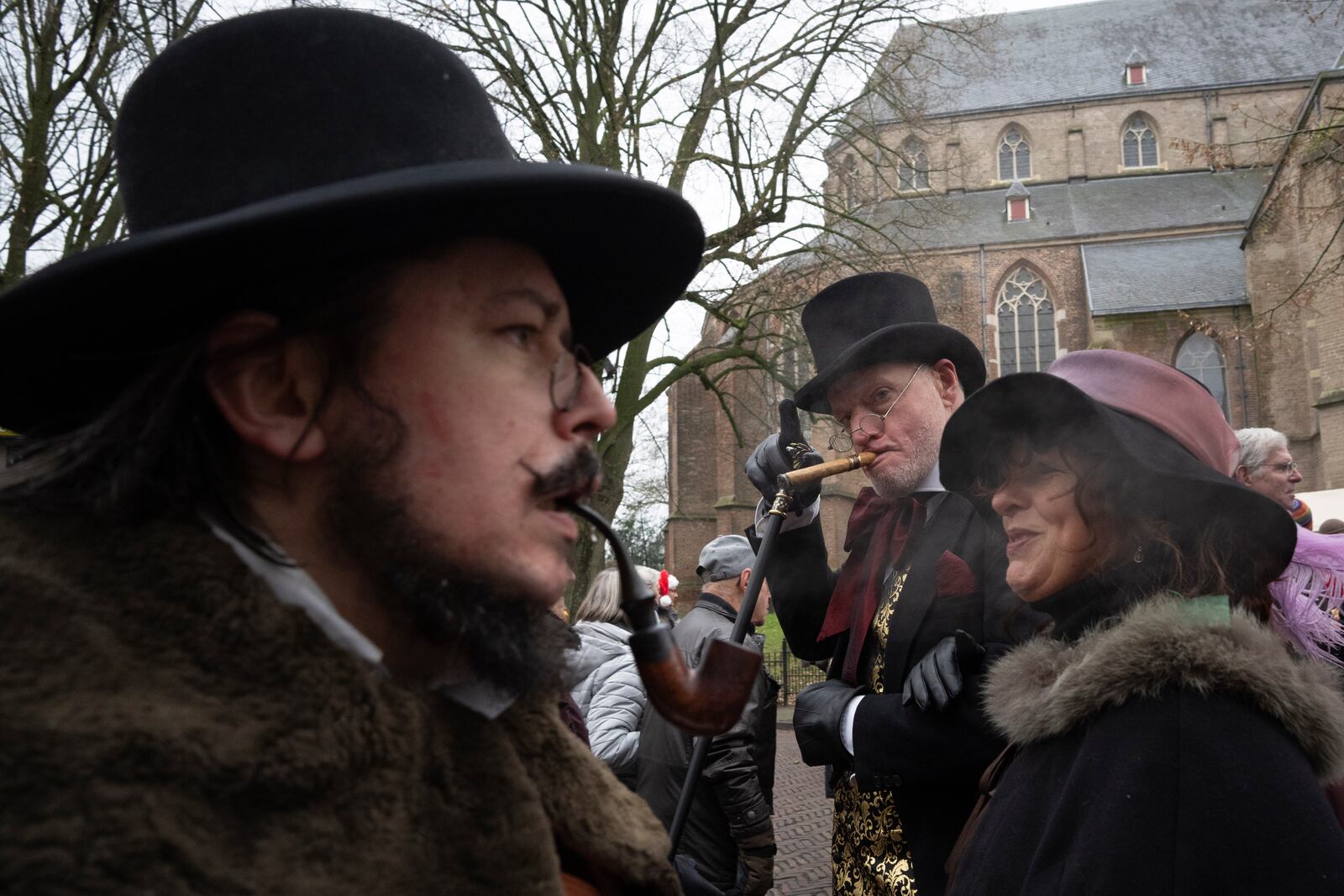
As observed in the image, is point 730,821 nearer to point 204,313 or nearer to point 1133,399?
point 1133,399

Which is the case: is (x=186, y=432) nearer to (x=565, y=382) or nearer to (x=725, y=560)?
(x=565, y=382)

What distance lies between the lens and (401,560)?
1.23 metres

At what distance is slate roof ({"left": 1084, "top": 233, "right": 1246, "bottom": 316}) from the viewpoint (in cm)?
3198

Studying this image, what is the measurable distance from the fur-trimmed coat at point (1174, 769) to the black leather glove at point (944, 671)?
49 centimetres

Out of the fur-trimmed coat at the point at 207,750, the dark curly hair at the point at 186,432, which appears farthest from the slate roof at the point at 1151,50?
the fur-trimmed coat at the point at 207,750

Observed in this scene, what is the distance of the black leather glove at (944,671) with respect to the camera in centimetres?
249

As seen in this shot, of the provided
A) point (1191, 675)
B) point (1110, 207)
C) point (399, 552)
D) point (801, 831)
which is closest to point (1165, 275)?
point (1110, 207)

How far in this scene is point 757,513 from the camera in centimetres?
385

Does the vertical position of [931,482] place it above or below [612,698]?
above

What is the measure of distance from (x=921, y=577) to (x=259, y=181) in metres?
2.20

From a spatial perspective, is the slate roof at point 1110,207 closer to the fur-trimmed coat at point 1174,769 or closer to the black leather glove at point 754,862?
the black leather glove at point 754,862

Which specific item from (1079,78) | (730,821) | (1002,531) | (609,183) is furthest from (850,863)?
(1079,78)

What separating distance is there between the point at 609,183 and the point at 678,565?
31.1 metres

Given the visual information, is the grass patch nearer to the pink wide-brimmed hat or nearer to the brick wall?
the pink wide-brimmed hat
